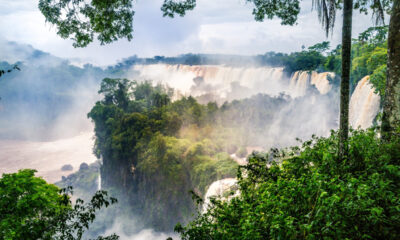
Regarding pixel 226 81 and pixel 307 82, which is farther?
pixel 226 81

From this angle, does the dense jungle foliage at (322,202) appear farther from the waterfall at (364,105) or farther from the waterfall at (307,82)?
the waterfall at (307,82)

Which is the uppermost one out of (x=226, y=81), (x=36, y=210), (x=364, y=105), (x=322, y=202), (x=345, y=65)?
(x=226, y=81)

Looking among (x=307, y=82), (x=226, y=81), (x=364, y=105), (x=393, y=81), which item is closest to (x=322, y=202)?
(x=393, y=81)

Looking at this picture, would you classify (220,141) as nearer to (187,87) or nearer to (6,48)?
(187,87)

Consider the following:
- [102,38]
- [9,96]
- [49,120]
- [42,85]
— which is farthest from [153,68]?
[102,38]

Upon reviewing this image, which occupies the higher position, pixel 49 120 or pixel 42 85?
pixel 42 85

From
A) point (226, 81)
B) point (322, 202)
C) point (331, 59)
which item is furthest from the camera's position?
point (226, 81)

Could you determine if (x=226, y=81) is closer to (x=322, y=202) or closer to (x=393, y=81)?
(x=393, y=81)
